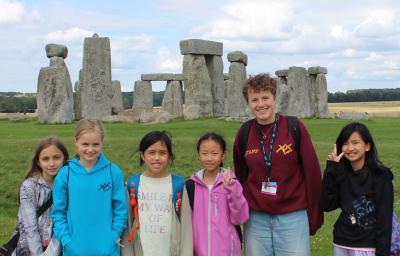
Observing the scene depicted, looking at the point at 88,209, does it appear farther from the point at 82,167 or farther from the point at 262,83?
the point at 262,83

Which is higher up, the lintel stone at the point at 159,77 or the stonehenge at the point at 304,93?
the lintel stone at the point at 159,77

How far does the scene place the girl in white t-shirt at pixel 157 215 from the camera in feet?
17.6

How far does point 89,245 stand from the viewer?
5219mm

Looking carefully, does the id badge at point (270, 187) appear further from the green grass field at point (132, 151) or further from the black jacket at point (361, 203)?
the green grass field at point (132, 151)

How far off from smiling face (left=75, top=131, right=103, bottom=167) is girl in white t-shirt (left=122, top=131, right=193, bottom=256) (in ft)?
1.26

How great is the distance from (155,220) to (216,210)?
0.52 metres

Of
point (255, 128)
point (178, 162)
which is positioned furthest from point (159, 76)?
point (255, 128)

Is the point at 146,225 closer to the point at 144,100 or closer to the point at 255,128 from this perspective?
the point at 255,128

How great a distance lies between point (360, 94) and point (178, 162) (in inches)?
2458

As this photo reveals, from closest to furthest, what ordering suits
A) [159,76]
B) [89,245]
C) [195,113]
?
1. [89,245]
2. [195,113]
3. [159,76]

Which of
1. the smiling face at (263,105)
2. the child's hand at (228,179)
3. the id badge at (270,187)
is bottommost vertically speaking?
the id badge at (270,187)

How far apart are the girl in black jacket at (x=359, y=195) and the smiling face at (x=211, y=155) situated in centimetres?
92

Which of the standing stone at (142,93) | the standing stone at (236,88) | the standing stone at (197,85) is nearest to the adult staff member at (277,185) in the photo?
the standing stone at (197,85)

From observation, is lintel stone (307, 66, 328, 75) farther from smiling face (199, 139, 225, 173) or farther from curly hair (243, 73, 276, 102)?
smiling face (199, 139, 225, 173)
